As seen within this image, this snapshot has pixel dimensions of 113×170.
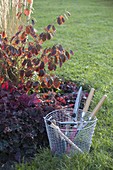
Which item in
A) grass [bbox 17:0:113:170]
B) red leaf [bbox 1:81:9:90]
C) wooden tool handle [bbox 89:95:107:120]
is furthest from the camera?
red leaf [bbox 1:81:9:90]

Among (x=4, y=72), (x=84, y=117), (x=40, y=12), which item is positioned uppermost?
(x=4, y=72)

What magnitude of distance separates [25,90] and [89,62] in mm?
1976

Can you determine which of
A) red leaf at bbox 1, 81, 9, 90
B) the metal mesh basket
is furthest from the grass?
red leaf at bbox 1, 81, 9, 90

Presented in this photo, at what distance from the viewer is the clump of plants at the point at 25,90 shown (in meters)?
2.53

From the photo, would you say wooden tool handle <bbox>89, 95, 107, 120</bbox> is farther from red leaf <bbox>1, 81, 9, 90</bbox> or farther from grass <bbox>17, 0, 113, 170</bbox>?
red leaf <bbox>1, 81, 9, 90</bbox>

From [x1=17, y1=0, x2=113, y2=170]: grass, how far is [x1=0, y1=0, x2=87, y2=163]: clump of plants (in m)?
0.18

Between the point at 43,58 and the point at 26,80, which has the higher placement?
the point at 43,58

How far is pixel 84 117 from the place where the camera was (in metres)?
2.69

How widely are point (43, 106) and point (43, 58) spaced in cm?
43

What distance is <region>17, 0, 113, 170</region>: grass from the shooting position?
Result: 2.35 m

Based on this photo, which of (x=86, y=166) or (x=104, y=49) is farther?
(x=104, y=49)

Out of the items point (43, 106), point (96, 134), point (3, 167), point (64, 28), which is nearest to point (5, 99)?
point (43, 106)

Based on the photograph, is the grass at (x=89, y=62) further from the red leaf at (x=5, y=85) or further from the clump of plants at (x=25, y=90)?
the red leaf at (x=5, y=85)

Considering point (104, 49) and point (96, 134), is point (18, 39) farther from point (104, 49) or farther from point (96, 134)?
point (104, 49)
